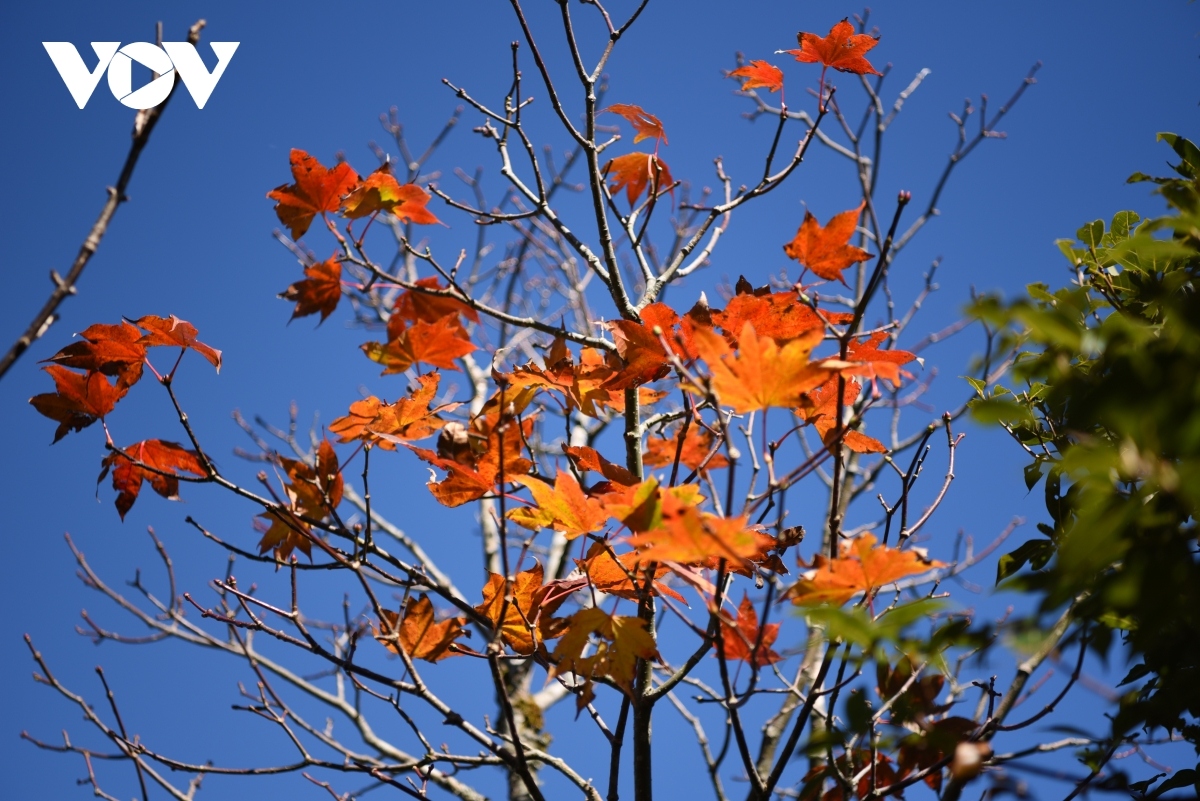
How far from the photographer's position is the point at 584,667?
126cm

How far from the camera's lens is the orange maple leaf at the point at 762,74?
72.1 inches

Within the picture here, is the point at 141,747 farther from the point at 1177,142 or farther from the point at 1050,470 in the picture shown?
the point at 1177,142

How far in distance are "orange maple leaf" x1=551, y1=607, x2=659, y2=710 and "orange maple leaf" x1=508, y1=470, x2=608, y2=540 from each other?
14 cm

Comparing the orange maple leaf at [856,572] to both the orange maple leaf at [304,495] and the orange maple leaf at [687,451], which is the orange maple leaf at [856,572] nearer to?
the orange maple leaf at [687,451]

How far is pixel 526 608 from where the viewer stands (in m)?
1.44

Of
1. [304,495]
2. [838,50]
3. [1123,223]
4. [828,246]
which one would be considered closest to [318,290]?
[304,495]

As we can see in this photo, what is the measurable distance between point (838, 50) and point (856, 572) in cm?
134

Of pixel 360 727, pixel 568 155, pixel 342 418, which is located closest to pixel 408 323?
pixel 342 418

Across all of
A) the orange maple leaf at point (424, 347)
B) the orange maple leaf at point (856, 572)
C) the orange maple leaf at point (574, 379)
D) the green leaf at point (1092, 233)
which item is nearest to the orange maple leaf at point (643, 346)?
the orange maple leaf at point (574, 379)

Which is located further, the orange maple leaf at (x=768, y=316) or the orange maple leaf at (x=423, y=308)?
the orange maple leaf at (x=423, y=308)

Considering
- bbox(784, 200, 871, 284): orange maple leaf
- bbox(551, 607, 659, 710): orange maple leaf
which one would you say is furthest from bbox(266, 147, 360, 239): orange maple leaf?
bbox(551, 607, 659, 710): orange maple leaf

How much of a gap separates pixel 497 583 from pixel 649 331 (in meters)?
0.55

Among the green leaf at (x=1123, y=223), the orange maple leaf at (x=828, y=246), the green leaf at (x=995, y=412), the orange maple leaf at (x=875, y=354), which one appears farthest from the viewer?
the green leaf at (x=1123, y=223)

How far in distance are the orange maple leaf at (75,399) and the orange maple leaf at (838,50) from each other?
1.67 meters
